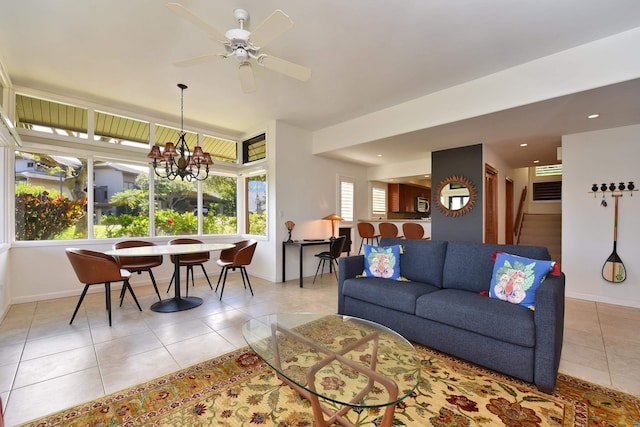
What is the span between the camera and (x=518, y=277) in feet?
7.47

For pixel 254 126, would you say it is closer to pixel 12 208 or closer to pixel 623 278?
pixel 12 208

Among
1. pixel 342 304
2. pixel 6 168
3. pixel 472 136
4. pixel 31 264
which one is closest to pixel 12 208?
pixel 6 168

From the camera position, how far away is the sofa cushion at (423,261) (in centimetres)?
302

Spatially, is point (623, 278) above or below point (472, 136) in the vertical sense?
below

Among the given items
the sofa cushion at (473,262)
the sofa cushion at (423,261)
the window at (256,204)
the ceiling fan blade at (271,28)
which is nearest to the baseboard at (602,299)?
the sofa cushion at (473,262)

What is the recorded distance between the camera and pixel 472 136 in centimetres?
434

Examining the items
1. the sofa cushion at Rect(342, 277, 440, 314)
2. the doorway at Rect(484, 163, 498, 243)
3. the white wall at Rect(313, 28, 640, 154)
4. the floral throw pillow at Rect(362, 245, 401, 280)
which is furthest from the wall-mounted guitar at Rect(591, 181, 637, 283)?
the floral throw pillow at Rect(362, 245, 401, 280)

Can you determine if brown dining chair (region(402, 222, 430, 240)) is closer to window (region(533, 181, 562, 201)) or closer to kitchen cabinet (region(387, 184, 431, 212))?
kitchen cabinet (region(387, 184, 431, 212))

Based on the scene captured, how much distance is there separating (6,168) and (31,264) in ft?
4.32

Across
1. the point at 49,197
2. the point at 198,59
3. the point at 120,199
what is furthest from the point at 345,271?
the point at 49,197

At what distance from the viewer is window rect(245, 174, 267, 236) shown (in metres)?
5.43

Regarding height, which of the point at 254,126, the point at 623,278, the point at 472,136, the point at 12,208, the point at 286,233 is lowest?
the point at 623,278

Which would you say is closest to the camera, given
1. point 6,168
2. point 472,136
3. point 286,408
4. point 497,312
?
point 286,408

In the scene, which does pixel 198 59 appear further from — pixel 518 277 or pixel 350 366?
pixel 518 277
